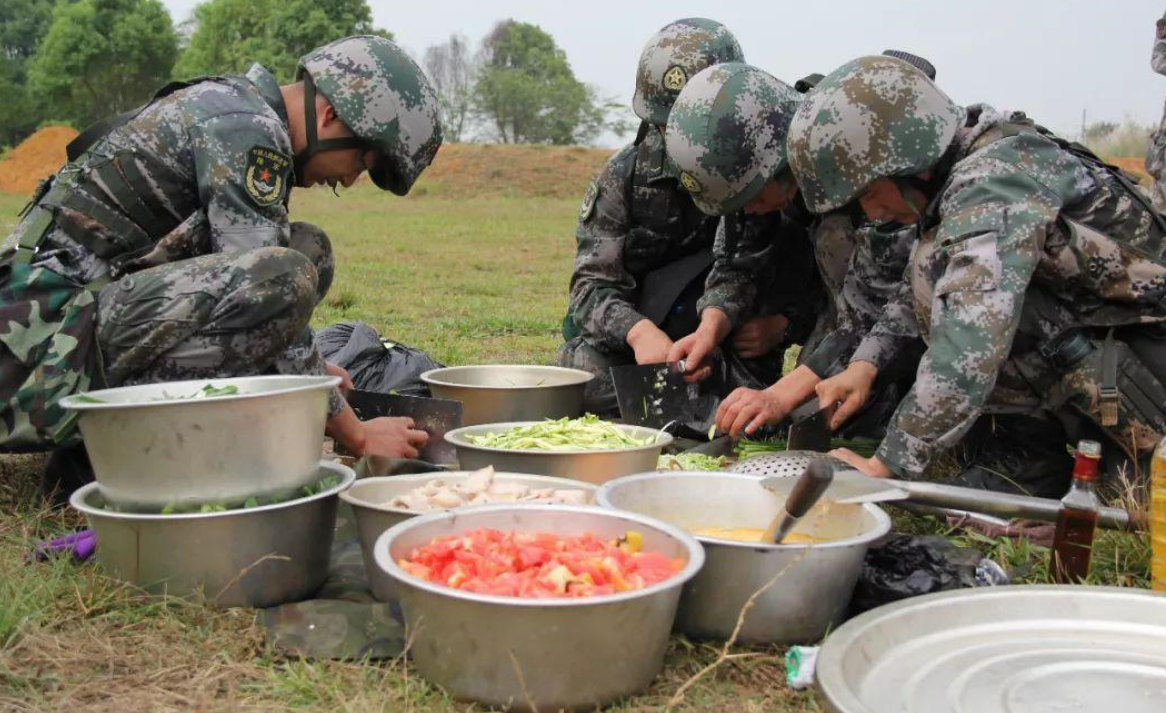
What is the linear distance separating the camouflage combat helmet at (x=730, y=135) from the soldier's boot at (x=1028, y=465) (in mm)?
1439

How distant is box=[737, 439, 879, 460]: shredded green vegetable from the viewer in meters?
4.71

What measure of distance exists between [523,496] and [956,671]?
4.25 feet

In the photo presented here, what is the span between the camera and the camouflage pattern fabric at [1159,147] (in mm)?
7438

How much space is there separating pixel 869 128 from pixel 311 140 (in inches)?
81.3

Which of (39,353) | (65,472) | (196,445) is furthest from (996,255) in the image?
(65,472)

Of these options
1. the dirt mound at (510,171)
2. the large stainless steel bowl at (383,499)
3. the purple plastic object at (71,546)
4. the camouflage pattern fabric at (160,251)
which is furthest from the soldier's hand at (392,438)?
the dirt mound at (510,171)

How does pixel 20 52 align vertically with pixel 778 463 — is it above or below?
above

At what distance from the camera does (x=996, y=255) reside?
3508 mm

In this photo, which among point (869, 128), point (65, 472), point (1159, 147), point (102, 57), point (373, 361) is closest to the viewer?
point (869, 128)

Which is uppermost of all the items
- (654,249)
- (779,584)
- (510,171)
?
(510,171)

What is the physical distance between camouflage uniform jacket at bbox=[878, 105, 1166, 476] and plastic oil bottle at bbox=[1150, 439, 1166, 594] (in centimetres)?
59

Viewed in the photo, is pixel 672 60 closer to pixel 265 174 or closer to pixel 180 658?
pixel 265 174

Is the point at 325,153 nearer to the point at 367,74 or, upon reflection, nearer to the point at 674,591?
the point at 367,74

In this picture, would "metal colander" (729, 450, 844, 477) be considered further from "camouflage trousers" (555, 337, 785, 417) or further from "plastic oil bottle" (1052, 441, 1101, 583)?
"camouflage trousers" (555, 337, 785, 417)
